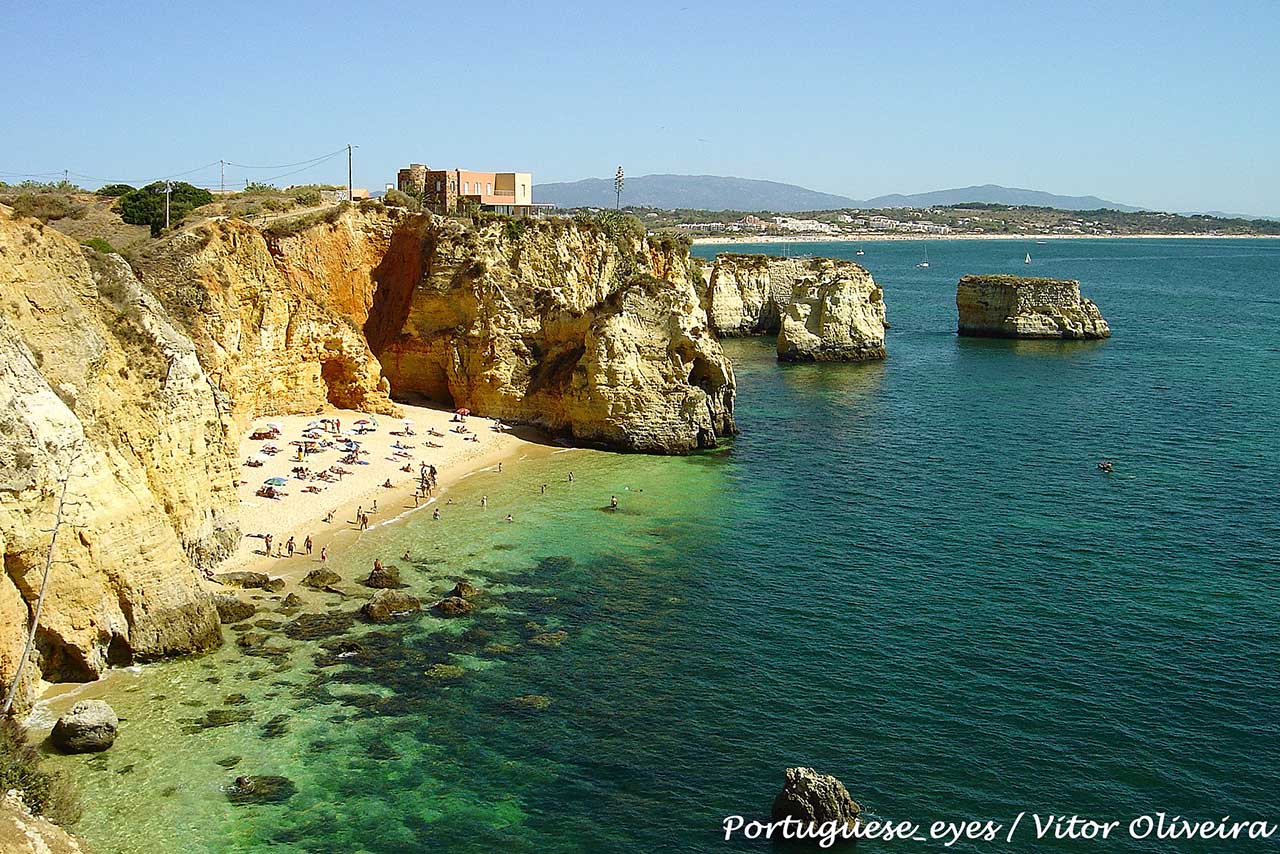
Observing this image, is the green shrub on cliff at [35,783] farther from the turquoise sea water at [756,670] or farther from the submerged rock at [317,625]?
the submerged rock at [317,625]

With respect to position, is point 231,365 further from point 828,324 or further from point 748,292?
point 748,292

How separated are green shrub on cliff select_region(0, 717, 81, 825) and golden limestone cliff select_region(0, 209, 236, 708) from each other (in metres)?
3.23

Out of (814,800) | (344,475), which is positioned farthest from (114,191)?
(814,800)

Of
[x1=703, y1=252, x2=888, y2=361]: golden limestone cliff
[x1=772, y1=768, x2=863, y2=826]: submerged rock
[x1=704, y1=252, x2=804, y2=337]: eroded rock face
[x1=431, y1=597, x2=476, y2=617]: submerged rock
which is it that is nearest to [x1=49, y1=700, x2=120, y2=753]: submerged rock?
[x1=431, y1=597, x2=476, y2=617]: submerged rock

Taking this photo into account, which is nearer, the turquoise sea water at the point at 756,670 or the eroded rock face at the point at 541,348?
the turquoise sea water at the point at 756,670

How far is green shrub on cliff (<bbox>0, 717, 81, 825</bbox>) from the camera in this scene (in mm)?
21625

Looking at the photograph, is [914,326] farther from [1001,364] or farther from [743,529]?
[743,529]

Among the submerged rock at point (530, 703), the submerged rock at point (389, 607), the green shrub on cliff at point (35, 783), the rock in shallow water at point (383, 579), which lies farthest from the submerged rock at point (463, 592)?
the green shrub on cliff at point (35, 783)

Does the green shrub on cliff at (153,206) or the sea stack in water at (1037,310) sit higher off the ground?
the green shrub on cliff at (153,206)

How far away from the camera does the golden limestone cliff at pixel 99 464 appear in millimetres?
26891

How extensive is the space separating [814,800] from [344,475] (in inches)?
1296

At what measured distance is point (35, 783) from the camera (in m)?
22.0

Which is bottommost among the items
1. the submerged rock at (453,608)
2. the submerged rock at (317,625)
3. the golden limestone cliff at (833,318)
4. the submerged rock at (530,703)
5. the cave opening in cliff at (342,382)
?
the submerged rock at (530,703)

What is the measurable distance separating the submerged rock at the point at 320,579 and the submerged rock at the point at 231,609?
257cm
